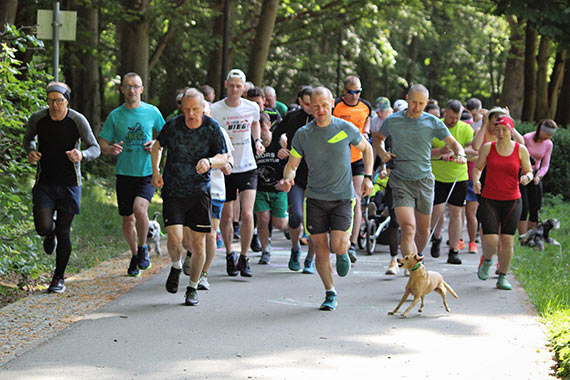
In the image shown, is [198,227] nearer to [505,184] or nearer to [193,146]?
[193,146]

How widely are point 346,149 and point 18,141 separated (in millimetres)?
3342

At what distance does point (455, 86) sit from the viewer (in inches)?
2002

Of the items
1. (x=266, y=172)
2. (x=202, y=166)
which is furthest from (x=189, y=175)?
(x=266, y=172)

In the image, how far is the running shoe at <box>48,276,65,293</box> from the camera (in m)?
8.72

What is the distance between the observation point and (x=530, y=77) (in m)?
24.6

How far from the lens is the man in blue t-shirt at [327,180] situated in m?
8.24

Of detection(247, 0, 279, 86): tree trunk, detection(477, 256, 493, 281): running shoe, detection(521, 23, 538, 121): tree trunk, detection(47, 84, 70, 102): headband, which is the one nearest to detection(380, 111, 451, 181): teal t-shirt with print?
detection(477, 256, 493, 281): running shoe

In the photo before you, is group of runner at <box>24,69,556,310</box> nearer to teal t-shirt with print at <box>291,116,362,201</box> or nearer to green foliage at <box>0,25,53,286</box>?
teal t-shirt with print at <box>291,116,362,201</box>

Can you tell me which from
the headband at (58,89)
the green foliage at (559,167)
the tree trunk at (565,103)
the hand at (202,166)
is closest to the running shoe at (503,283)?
the hand at (202,166)

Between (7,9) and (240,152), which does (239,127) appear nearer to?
(240,152)

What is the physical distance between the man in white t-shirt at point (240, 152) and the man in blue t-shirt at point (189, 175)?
5.95 ft

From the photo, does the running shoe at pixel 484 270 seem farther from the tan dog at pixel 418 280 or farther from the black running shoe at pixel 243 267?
the black running shoe at pixel 243 267

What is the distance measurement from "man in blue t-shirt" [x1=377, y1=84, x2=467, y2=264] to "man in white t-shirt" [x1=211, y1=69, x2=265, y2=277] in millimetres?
1509

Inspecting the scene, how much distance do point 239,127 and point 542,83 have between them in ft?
59.0
